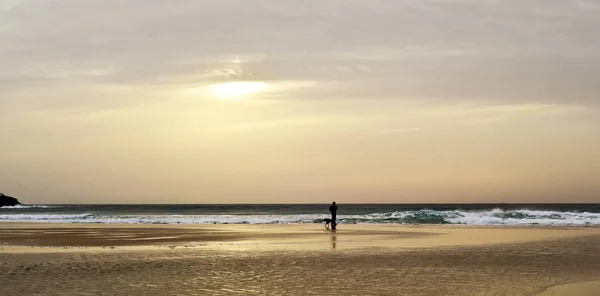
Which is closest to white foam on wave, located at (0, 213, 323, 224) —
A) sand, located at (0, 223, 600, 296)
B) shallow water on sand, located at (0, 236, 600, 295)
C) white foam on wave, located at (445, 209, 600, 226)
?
white foam on wave, located at (445, 209, 600, 226)

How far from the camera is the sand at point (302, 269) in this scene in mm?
12961

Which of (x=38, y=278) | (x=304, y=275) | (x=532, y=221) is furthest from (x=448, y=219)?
(x=38, y=278)

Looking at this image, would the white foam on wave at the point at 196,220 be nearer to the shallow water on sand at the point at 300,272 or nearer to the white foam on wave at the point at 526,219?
the white foam on wave at the point at 526,219

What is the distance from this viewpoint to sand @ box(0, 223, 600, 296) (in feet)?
42.5

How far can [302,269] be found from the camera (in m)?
16.1

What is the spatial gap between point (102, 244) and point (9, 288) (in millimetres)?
12728

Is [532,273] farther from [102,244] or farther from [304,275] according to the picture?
[102,244]

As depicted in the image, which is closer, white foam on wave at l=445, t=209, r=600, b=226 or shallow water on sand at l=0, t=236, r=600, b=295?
shallow water on sand at l=0, t=236, r=600, b=295

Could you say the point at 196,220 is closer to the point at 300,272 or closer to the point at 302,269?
the point at 302,269

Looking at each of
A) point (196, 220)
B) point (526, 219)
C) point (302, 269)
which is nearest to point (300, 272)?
point (302, 269)

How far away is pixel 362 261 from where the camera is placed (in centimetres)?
1798

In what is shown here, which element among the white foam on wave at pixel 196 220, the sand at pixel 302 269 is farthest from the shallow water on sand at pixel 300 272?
the white foam on wave at pixel 196 220

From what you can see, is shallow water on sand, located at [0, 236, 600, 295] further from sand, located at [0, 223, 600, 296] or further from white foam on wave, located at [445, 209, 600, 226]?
white foam on wave, located at [445, 209, 600, 226]

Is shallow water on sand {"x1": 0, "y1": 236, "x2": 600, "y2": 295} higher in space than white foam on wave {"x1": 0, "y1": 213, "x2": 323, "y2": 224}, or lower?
lower
